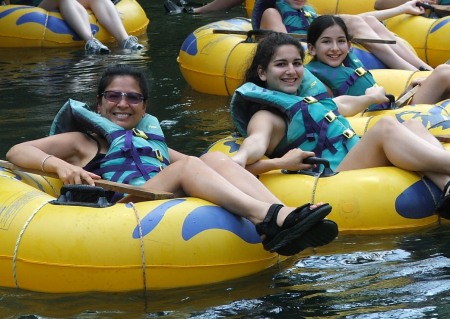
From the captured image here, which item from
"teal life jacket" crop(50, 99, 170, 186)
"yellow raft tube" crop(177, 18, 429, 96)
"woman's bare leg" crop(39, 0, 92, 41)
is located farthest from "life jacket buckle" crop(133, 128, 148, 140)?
"woman's bare leg" crop(39, 0, 92, 41)

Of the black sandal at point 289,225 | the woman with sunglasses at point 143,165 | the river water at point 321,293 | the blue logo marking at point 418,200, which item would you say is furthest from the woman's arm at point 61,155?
the blue logo marking at point 418,200

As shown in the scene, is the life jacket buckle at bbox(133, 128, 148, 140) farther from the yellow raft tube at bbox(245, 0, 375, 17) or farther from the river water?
the yellow raft tube at bbox(245, 0, 375, 17)

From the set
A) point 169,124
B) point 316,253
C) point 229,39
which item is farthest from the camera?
point 229,39

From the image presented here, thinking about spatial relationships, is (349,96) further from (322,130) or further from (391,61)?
(391,61)

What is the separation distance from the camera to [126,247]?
4320mm

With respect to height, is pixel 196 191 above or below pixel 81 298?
above

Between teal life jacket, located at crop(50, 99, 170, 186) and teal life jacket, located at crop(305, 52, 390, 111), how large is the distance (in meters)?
1.46

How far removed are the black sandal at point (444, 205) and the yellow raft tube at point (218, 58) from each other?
2.83m

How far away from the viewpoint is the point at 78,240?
434 centimetres

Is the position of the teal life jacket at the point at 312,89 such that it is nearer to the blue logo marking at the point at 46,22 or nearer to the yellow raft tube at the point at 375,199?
the yellow raft tube at the point at 375,199

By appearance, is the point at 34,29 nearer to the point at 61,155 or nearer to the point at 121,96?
the point at 121,96

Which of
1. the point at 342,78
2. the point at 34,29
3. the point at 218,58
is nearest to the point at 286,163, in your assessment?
the point at 342,78

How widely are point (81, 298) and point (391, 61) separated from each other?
3.82 m

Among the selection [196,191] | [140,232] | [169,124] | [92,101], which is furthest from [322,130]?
[92,101]
